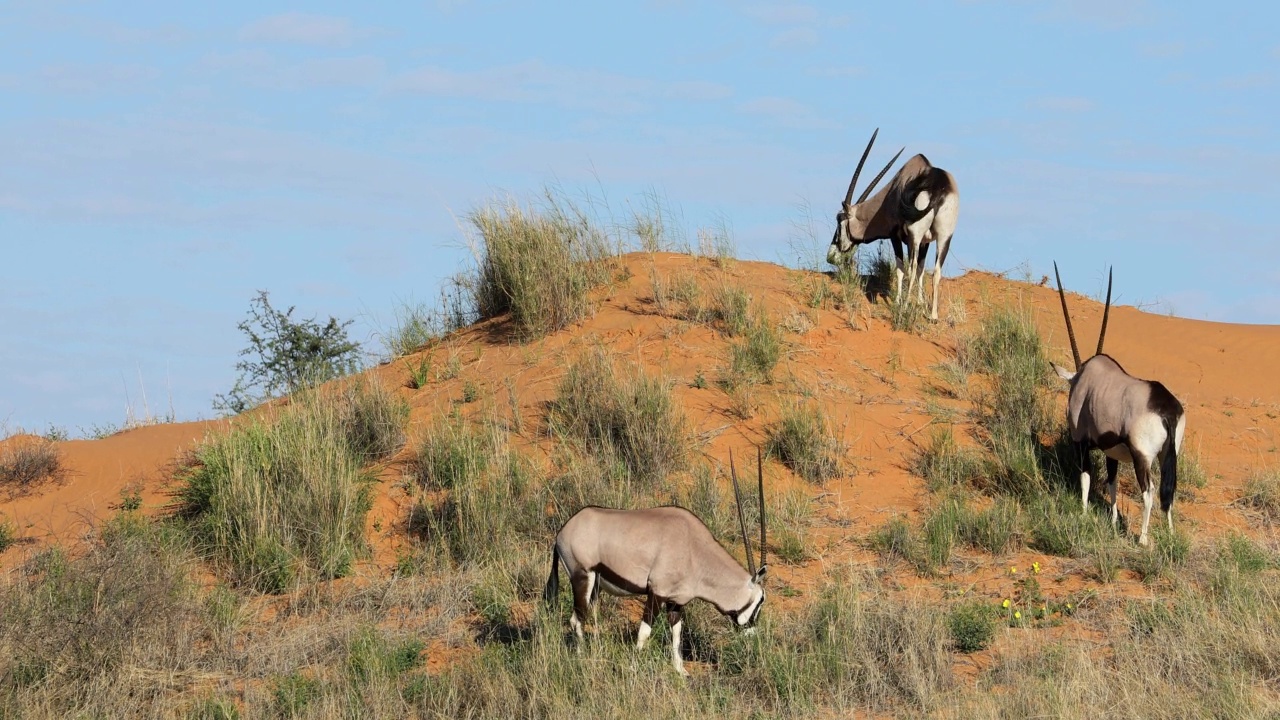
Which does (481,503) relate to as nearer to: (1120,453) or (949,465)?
(949,465)

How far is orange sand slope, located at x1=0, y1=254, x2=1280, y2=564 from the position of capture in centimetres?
1276

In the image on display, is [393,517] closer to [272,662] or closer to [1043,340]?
[272,662]

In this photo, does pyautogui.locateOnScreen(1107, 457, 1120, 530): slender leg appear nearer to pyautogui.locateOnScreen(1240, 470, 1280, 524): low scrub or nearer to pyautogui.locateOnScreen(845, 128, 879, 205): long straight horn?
pyautogui.locateOnScreen(1240, 470, 1280, 524): low scrub

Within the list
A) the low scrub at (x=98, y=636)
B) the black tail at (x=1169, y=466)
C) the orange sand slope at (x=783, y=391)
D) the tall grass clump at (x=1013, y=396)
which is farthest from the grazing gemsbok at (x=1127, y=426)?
the low scrub at (x=98, y=636)

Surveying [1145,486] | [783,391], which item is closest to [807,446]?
[783,391]

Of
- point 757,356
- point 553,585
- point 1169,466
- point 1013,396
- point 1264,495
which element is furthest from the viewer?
point 757,356

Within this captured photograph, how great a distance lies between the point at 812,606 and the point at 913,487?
321 cm

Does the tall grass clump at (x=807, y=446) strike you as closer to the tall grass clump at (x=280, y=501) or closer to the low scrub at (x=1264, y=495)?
the low scrub at (x=1264, y=495)

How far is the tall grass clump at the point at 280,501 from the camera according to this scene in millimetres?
11422

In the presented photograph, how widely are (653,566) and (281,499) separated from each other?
4.56 metres

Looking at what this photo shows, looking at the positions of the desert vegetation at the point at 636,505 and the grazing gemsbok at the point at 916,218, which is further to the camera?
the grazing gemsbok at the point at 916,218

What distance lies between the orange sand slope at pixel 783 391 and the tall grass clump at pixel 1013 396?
369mm

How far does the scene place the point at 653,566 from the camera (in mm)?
8672

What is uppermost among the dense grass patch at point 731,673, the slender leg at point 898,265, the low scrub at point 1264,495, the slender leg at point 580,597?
the slender leg at point 898,265
